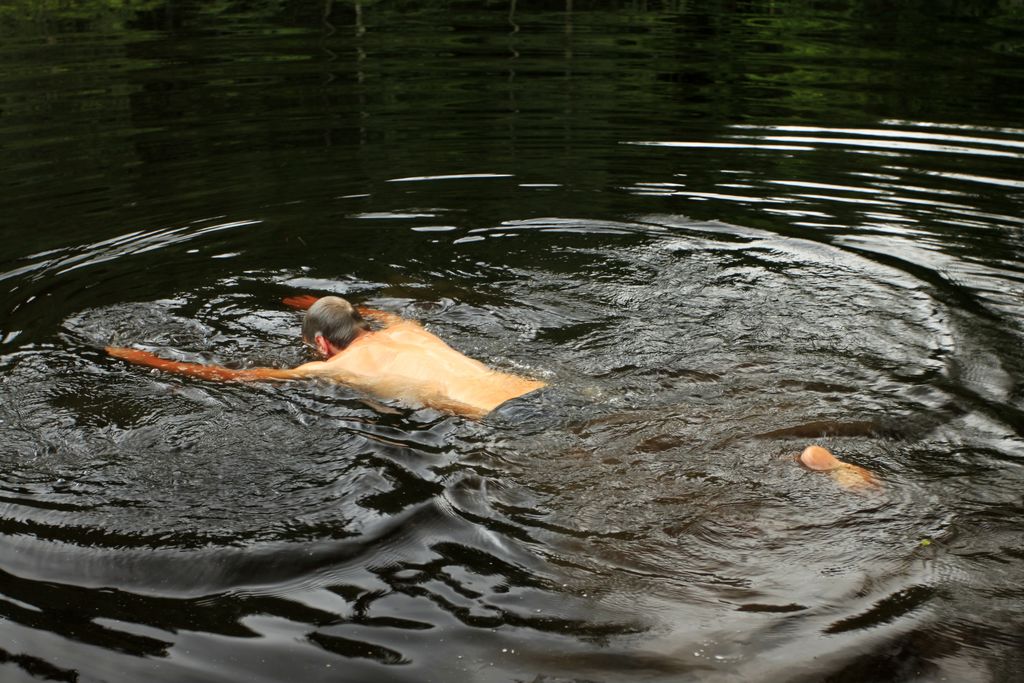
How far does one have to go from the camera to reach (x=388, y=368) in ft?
19.8

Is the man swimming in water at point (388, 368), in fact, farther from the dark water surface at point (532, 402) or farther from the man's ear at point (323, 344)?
the dark water surface at point (532, 402)

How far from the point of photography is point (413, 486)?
16.5ft

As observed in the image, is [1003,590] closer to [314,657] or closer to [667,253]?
[314,657]

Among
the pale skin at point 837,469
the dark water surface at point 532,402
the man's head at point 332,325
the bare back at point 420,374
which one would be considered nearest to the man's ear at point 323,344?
the man's head at point 332,325

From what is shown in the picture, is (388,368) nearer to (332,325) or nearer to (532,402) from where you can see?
(332,325)

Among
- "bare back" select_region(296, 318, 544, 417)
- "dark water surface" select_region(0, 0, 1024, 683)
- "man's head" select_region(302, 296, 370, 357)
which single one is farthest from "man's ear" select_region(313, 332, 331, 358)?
"dark water surface" select_region(0, 0, 1024, 683)

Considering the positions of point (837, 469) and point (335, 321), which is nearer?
point (837, 469)

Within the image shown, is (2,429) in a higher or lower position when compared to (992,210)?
lower

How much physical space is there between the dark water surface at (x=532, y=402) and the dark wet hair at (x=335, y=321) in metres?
0.45

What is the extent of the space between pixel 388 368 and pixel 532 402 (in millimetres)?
968

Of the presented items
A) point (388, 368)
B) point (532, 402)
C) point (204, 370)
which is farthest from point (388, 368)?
point (204, 370)

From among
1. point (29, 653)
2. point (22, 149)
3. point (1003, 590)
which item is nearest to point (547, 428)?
point (1003, 590)

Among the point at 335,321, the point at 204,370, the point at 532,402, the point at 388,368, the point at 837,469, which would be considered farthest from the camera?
the point at 335,321

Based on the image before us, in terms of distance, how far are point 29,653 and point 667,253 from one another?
5.74m
